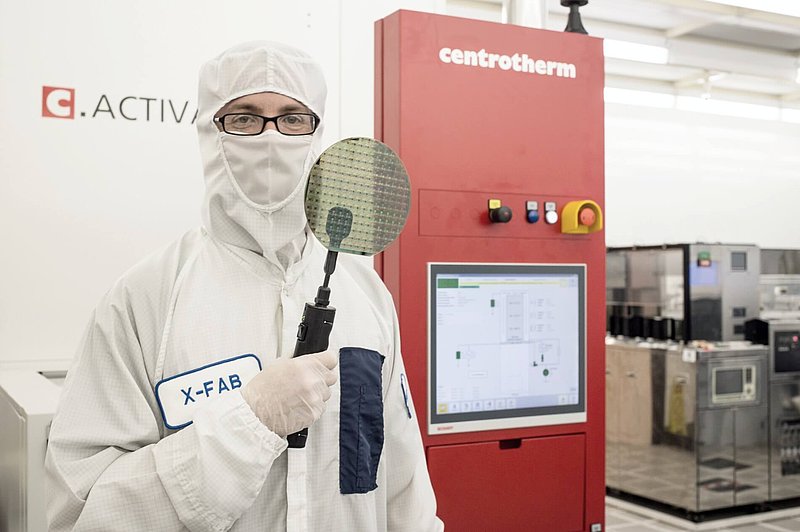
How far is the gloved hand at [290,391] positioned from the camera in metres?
1.18

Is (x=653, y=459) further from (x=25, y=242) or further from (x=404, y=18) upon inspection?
(x=25, y=242)

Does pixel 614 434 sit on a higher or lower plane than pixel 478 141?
lower

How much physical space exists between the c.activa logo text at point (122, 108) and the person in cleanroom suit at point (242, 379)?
95cm

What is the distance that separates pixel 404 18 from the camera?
2.42 m

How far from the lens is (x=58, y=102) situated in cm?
224

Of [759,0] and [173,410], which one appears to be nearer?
[173,410]

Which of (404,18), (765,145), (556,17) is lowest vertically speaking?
(404,18)

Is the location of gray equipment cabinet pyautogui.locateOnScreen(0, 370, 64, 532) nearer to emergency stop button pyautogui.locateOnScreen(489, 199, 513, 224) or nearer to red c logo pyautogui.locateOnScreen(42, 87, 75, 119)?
red c logo pyautogui.locateOnScreen(42, 87, 75, 119)

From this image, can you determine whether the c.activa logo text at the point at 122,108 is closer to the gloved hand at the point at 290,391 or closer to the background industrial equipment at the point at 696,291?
the gloved hand at the point at 290,391

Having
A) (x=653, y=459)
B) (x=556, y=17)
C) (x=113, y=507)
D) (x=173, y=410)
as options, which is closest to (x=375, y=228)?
(x=173, y=410)

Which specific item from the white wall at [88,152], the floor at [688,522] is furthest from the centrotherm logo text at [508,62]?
the floor at [688,522]

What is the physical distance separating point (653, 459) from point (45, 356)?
172 inches

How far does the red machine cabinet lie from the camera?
2451 millimetres

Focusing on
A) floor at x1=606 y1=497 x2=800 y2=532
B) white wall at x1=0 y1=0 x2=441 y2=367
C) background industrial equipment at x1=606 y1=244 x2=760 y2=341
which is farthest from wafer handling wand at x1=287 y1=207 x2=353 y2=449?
background industrial equipment at x1=606 y1=244 x2=760 y2=341
